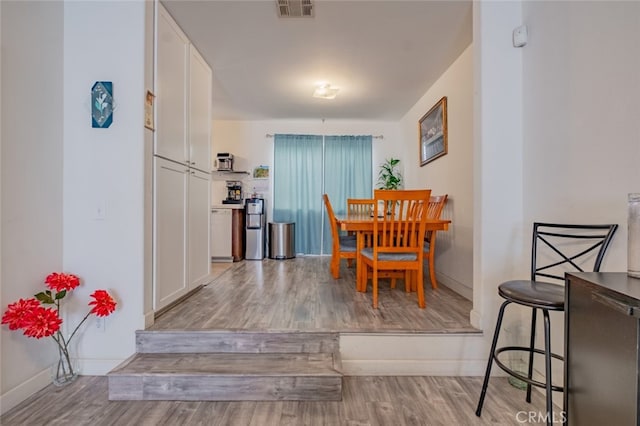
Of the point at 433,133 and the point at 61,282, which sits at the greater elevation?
the point at 433,133

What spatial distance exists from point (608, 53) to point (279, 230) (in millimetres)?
4266

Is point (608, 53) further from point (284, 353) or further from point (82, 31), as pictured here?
point (82, 31)

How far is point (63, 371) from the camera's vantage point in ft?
6.14

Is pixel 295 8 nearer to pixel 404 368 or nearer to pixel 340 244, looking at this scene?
pixel 340 244

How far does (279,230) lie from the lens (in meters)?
5.01

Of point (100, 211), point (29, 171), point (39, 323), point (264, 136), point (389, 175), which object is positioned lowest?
point (39, 323)

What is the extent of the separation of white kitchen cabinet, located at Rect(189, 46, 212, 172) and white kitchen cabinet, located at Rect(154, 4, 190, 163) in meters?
0.12

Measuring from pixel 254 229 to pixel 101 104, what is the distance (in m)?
3.13

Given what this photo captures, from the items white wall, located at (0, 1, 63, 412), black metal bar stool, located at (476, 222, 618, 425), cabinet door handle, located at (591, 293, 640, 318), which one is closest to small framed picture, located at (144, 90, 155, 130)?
white wall, located at (0, 1, 63, 412)

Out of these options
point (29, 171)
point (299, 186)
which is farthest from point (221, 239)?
point (29, 171)

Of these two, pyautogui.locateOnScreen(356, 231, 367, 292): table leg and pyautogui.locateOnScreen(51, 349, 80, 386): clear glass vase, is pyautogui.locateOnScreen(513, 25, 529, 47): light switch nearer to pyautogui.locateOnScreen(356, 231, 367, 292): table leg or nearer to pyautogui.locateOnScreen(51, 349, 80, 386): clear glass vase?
pyautogui.locateOnScreen(356, 231, 367, 292): table leg

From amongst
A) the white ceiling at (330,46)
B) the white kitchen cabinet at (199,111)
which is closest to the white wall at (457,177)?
the white ceiling at (330,46)

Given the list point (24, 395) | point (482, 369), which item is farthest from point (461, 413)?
point (24, 395)

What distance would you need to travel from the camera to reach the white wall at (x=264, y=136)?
17.6 ft
